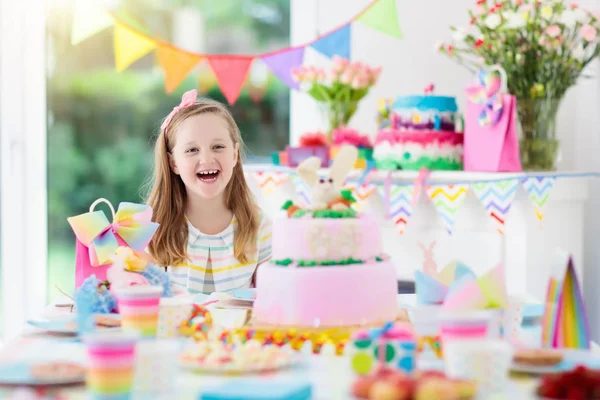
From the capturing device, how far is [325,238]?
5.71ft

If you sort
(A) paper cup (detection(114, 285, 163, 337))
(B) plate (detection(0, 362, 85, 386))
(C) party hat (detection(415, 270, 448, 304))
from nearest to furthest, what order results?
(B) plate (detection(0, 362, 85, 386)) < (A) paper cup (detection(114, 285, 163, 337)) < (C) party hat (detection(415, 270, 448, 304))

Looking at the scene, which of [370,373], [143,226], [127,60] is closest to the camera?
[370,373]

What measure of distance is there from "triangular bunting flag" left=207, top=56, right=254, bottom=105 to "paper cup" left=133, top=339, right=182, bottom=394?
101 inches

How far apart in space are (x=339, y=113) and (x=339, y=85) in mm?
111

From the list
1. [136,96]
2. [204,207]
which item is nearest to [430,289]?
[204,207]

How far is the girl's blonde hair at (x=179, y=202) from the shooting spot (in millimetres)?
2432

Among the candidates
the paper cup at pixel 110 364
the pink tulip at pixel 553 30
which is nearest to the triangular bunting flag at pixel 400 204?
the pink tulip at pixel 553 30

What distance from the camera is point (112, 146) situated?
512 centimetres

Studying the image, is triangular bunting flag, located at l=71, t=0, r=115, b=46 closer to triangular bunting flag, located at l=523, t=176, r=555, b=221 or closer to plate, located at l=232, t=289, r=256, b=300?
triangular bunting flag, located at l=523, t=176, r=555, b=221

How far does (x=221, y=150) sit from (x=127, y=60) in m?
1.47

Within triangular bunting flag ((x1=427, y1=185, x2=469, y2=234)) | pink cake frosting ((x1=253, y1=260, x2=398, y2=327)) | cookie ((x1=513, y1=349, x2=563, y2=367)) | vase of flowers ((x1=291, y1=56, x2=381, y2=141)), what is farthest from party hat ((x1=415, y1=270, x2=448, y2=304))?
vase of flowers ((x1=291, y1=56, x2=381, y2=141))

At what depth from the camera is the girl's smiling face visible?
7.92 ft

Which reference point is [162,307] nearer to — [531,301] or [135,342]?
[135,342]

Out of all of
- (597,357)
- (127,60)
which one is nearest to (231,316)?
(597,357)
